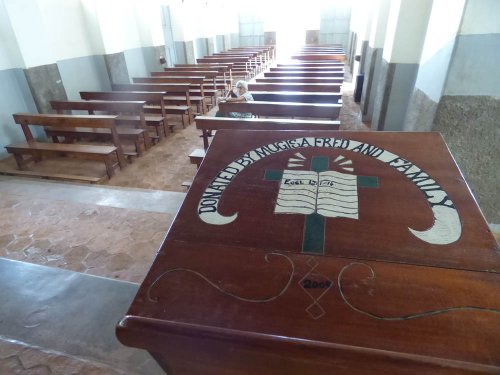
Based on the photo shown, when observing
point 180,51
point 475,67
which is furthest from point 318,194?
point 180,51

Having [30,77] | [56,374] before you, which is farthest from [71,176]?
[56,374]

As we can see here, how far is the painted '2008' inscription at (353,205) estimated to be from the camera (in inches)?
31.5

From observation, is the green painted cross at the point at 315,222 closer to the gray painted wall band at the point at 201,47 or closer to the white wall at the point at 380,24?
the white wall at the point at 380,24

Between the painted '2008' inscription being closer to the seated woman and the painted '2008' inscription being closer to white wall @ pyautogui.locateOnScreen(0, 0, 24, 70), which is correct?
the seated woman

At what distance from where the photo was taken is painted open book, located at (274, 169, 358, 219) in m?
0.89

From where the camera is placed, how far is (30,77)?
4.38 m

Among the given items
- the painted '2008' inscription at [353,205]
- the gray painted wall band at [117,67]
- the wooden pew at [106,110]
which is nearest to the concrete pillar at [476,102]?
the painted '2008' inscription at [353,205]

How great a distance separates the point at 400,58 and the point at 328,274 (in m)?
3.87

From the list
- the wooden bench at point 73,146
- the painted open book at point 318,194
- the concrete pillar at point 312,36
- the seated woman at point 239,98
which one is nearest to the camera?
the painted open book at point 318,194

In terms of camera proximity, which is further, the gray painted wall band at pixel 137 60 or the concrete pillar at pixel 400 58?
the gray painted wall band at pixel 137 60

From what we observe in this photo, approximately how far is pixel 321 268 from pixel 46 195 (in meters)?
3.14

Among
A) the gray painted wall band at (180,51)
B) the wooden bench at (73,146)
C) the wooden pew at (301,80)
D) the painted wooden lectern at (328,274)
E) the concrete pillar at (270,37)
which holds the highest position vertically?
the concrete pillar at (270,37)

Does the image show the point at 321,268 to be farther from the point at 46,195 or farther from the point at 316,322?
the point at 46,195

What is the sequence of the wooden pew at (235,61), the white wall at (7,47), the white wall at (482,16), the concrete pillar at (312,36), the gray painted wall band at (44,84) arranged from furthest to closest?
1. the concrete pillar at (312,36)
2. the wooden pew at (235,61)
3. the gray painted wall band at (44,84)
4. the white wall at (7,47)
5. the white wall at (482,16)
